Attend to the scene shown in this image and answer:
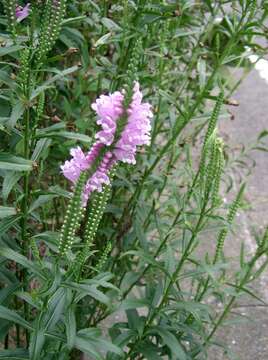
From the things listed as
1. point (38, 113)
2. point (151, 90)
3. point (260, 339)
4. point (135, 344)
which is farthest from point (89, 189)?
point (260, 339)

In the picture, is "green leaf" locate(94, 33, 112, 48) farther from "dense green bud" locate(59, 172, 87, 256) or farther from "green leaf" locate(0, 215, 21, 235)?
"dense green bud" locate(59, 172, 87, 256)

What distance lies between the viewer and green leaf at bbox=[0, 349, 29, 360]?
1.63 metres

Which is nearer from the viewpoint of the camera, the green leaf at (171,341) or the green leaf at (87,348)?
the green leaf at (87,348)

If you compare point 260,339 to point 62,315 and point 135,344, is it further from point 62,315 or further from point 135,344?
point 62,315

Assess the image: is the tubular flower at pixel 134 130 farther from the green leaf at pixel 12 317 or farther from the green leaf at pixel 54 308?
the green leaf at pixel 12 317

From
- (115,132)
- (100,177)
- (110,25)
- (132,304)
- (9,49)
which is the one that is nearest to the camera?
(115,132)

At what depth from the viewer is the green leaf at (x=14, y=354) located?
1.63m

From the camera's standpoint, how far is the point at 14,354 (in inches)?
65.4

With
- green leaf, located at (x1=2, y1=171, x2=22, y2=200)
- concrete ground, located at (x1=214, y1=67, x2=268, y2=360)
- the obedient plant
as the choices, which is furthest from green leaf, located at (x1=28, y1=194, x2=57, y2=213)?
concrete ground, located at (x1=214, y1=67, x2=268, y2=360)

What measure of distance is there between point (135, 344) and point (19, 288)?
0.52 m

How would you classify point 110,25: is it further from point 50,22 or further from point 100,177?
point 100,177

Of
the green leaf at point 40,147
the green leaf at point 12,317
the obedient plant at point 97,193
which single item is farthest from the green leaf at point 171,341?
the green leaf at point 40,147

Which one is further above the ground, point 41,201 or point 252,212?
point 41,201

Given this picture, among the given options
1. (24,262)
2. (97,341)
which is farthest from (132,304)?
(24,262)
